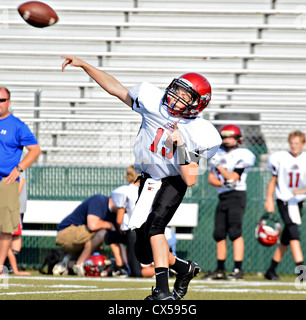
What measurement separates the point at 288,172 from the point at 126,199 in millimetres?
1669

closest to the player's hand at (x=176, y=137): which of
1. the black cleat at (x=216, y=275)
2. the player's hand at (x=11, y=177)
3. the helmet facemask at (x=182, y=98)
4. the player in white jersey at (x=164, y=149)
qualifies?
the player in white jersey at (x=164, y=149)

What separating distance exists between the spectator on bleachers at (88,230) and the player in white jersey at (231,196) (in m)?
1.09

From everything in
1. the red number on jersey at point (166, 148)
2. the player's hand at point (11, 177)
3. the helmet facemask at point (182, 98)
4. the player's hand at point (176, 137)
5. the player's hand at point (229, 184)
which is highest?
the helmet facemask at point (182, 98)

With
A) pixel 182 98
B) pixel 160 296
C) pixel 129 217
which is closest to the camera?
pixel 160 296

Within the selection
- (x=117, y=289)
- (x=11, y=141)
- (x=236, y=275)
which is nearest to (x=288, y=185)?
(x=236, y=275)

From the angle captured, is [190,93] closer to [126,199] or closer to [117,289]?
[117,289]

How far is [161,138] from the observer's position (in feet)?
13.1

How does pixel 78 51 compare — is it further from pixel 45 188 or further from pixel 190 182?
pixel 190 182

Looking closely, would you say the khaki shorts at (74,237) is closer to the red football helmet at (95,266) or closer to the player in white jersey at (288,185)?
the red football helmet at (95,266)

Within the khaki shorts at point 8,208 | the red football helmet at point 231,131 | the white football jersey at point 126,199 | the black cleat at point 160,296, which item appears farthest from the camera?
the red football helmet at point 231,131

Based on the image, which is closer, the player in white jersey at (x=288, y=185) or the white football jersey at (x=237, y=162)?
the player in white jersey at (x=288, y=185)

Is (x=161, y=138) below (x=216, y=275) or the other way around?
the other way around

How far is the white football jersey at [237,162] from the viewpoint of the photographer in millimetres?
6867
